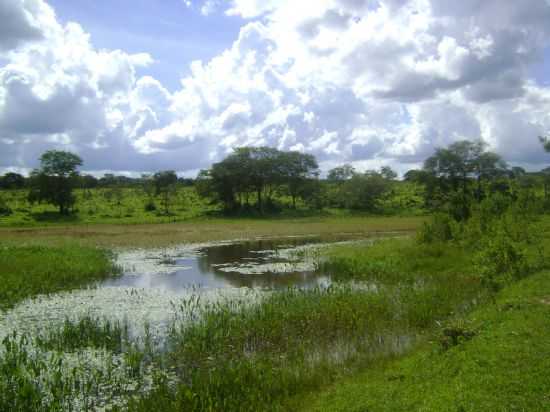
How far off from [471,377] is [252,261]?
21.2m

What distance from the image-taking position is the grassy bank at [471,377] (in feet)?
23.4

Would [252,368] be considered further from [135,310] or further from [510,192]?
[510,192]

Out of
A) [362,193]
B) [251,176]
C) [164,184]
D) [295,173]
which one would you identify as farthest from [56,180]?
[362,193]

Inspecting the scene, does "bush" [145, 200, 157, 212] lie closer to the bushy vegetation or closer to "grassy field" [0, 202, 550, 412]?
the bushy vegetation

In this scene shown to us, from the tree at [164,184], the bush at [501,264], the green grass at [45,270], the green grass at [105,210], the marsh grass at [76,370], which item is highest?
the tree at [164,184]

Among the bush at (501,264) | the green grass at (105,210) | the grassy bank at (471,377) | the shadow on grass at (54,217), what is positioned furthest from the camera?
the shadow on grass at (54,217)

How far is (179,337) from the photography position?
1202 cm

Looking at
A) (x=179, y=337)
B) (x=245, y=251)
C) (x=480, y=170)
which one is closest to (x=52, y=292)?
(x=179, y=337)

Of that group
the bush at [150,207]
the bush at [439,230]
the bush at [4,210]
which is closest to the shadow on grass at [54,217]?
the bush at [4,210]

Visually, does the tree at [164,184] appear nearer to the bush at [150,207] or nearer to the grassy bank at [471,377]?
the bush at [150,207]

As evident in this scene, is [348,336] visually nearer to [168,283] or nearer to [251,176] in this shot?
[168,283]

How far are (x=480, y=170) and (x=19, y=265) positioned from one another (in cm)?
6966

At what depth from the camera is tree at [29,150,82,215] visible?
224 ft

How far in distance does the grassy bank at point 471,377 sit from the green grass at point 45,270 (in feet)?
45.4
